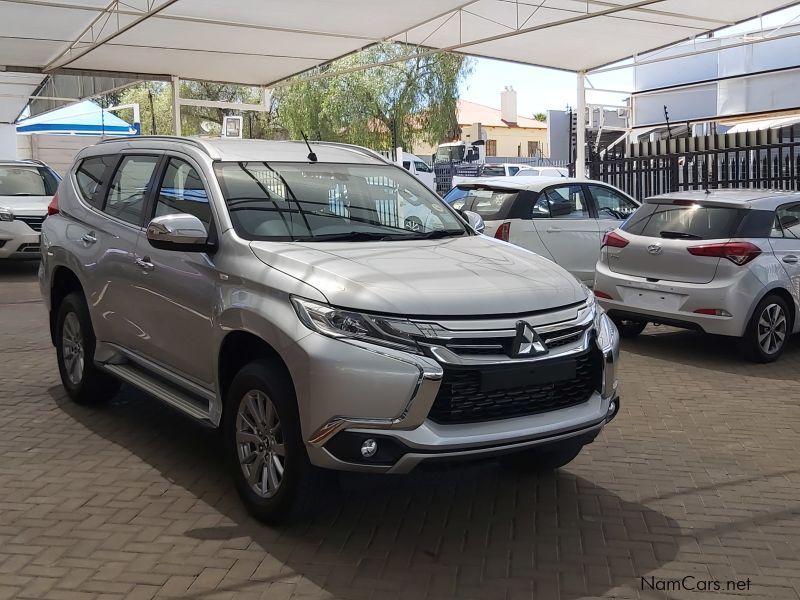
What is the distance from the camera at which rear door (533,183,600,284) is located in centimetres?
1163

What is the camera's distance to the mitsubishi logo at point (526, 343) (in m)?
4.23

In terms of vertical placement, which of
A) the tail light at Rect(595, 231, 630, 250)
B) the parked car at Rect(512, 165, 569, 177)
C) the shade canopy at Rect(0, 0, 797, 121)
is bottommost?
the tail light at Rect(595, 231, 630, 250)

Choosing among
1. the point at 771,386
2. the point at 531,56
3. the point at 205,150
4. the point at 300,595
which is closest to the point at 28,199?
the point at 531,56

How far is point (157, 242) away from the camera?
16.3ft

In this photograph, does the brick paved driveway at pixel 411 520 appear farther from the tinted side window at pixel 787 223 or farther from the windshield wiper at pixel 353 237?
the tinted side window at pixel 787 223

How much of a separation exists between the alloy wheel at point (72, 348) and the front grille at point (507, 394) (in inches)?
133

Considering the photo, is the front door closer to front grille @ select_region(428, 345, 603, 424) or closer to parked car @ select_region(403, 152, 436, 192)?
front grille @ select_region(428, 345, 603, 424)

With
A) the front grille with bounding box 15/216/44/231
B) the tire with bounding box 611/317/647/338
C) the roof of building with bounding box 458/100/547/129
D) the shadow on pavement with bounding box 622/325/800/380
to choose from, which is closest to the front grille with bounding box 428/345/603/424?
the shadow on pavement with bounding box 622/325/800/380

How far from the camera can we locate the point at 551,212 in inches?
461

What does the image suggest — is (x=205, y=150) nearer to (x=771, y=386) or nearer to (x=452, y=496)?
(x=452, y=496)

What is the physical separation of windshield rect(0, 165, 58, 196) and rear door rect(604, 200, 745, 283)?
11.2 metres

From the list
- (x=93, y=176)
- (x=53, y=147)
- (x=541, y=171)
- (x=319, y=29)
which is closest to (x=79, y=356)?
(x=93, y=176)

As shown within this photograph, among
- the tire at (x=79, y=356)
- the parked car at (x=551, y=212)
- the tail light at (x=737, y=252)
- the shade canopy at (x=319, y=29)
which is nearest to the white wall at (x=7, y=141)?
the shade canopy at (x=319, y=29)

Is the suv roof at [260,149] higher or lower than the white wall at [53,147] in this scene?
lower
